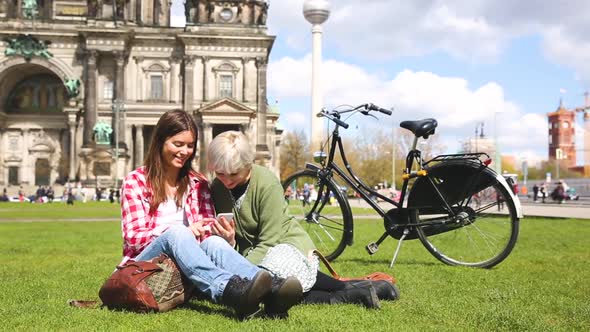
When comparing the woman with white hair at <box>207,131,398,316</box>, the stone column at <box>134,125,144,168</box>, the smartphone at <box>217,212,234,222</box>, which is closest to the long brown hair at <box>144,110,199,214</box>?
the woman with white hair at <box>207,131,398,316</box>

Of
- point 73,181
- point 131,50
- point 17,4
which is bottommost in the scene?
point 73,181

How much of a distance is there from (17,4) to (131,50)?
47.5 ft

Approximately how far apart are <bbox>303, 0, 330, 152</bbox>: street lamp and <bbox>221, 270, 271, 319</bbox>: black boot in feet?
195

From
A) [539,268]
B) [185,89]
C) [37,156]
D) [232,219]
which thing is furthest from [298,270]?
[37,156]

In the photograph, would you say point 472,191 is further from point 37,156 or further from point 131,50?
point 37,156

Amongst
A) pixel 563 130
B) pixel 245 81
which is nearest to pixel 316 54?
pixel 245 81

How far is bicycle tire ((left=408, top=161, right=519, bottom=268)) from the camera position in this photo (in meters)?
7.64

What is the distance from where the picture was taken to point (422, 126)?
7.63 m

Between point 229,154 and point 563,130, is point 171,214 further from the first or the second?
point 563,130

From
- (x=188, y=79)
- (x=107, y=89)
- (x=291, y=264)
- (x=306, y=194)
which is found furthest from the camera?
(x=107, y=89)

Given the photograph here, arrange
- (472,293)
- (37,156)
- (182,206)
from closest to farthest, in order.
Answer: (182,206), (472,293), (37,156)

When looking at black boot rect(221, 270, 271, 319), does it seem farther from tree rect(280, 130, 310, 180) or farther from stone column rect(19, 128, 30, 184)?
tree rect(280, 130, 310, 180)

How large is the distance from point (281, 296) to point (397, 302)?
1366 mm

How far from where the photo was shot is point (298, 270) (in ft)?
17.1
